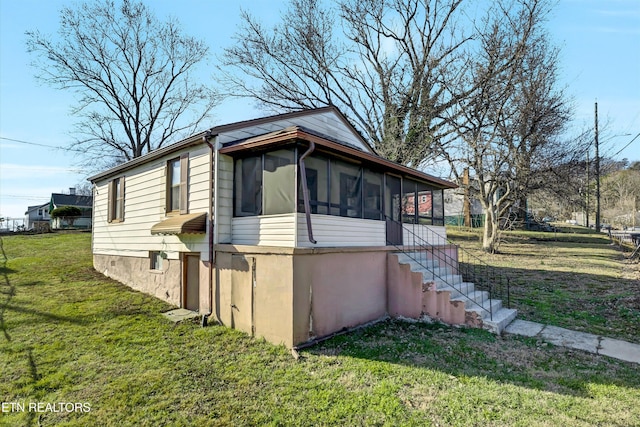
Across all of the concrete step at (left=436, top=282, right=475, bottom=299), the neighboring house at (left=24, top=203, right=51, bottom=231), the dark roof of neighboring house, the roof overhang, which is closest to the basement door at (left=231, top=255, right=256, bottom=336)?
the roof overhang

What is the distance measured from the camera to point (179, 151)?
25.2ft

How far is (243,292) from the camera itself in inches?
241

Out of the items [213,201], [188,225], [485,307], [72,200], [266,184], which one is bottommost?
[485,307]

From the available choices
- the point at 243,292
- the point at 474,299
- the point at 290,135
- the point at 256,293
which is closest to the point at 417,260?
the point at 474,299

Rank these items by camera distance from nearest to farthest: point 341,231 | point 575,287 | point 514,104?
1. point 341,231
2. point 575,287
3. point 514,104

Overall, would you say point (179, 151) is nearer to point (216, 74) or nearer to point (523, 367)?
point (523, 367)

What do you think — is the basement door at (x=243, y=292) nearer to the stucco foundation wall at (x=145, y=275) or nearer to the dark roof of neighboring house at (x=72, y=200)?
the stucco foundation wall at (x=145, y=275)

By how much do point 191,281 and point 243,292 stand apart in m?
2.07

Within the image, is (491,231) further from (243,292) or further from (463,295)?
(243,292)

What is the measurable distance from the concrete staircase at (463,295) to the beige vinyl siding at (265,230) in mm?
2910

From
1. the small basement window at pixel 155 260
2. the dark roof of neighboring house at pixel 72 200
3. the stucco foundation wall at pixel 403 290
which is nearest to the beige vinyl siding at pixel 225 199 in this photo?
the small basement window at pixel 155 260

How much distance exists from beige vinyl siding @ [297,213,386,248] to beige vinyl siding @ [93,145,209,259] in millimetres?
2347

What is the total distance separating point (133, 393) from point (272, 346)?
2007 mm

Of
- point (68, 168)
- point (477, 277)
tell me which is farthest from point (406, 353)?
point (68, 168)
